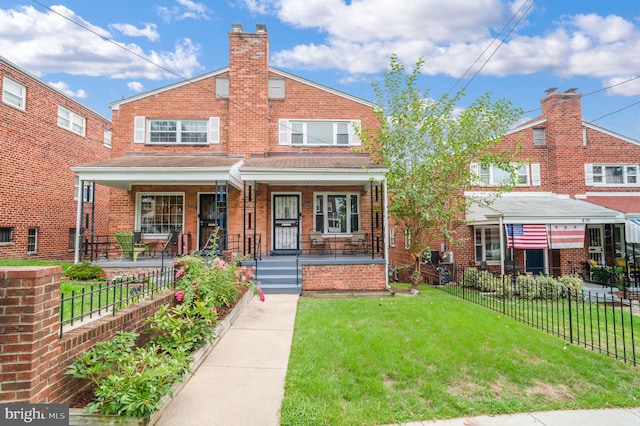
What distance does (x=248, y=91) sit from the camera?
14344mm

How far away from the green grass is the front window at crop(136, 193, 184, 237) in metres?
8.90

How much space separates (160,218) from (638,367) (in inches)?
567

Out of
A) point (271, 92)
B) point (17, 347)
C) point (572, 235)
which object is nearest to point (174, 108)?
point (271, 92)

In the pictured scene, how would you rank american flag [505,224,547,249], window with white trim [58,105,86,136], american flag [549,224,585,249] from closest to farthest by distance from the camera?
american flag [505,224,547,249]
american flag [549,224,585,249]
window with white trim [58,105,86,136]

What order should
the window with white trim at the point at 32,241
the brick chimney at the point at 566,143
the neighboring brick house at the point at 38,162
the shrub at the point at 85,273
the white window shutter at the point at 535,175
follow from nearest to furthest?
the shrub at the point at 85,273
the neighboring brick house at the point at 38,162
the window with white trim at the point at 32,241
the brick chimney at the point at 566,143
the white window shutter at the point at 535,175

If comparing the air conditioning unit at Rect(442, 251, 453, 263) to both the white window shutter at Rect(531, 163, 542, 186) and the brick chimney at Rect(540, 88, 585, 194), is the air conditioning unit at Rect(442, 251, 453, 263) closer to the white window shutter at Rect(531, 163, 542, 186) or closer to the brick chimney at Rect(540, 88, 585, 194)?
the white window shutter at Rect(531, 163, 542, 186)

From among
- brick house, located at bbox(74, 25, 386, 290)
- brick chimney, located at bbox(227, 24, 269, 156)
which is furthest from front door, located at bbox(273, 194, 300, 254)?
brick chimney, located at bbox(227, 24, 269, 156)

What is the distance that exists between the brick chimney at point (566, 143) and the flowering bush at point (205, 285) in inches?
628

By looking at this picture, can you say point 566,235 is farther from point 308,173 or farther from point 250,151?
point 250,151

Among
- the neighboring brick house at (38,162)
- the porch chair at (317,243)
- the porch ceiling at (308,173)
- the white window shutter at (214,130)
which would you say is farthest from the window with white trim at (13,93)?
the porch chair at (317,243)

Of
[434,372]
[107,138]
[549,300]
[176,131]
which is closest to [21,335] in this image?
[434,372]

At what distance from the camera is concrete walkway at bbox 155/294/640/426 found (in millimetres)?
3553

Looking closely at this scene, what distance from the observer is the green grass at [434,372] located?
12.5ft

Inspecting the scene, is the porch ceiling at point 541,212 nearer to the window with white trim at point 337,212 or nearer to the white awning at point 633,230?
the white awning at point 633,230
